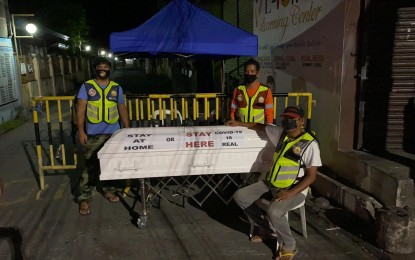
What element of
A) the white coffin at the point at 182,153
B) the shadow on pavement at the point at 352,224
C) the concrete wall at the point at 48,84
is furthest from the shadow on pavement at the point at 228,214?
the concrete wall at the point at 48,84

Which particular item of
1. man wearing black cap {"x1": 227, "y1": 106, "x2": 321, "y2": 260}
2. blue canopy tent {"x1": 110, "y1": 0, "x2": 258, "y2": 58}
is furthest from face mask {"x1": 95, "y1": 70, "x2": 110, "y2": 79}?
man wearing black cap {"x1": 227, "y1": 106, "x2": 321, "y2": 260}

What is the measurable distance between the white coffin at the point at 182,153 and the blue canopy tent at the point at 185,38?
7.12 ft

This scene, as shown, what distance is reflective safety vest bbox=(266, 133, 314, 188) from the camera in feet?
11.7

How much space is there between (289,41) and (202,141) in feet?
13.0

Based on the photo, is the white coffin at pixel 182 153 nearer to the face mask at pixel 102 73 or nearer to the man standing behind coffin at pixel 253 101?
the man standing behind coffin at pixel 253 101

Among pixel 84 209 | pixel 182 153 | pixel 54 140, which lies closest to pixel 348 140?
pixel 182 153

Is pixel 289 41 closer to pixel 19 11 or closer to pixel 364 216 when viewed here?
pixel 364 216

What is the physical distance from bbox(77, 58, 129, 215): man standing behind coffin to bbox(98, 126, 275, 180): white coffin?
606 millimetres

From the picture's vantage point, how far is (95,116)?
466 cm

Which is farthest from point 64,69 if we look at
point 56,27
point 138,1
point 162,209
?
point 138,1

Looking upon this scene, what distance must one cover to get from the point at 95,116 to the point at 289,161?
2431mm

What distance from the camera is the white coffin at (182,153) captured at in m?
3.89

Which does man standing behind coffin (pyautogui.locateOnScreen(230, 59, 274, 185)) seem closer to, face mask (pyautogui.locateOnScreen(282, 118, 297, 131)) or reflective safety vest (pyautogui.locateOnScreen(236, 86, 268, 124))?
reflective safety vest (pyautogui.locateOnScreen(236, 86, 268, 124))

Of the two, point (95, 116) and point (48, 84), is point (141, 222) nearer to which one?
point (95, 116)
